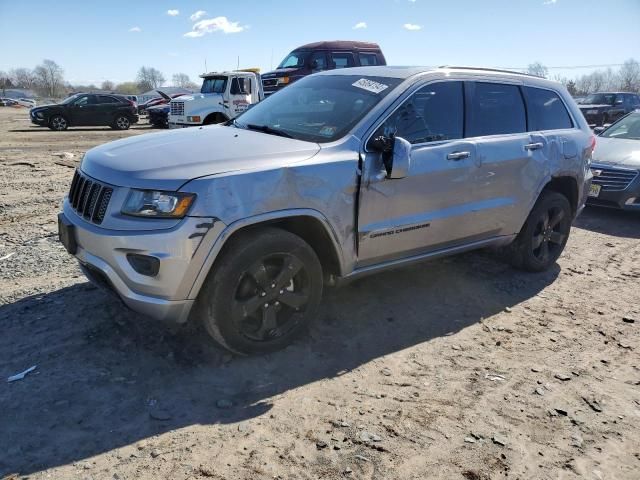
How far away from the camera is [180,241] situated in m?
2.76

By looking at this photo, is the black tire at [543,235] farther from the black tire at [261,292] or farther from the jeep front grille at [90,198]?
the jeep front grille at [90,198]

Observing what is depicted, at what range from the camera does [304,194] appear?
3133mm

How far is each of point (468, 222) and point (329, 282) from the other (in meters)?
1.30

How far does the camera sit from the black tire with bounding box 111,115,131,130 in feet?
69.2

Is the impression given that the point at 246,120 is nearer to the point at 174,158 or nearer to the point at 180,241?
the point at 174,158

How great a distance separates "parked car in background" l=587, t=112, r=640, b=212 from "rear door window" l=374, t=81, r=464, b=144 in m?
4.60

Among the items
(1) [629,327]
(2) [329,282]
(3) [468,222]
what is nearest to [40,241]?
(2) [329,282]

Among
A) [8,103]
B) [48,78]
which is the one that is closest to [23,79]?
[48,78]

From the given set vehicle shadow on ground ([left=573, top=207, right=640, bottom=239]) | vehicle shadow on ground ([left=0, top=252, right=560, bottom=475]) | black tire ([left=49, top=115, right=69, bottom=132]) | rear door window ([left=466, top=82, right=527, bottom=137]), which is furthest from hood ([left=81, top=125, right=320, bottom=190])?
black tire ([left=49, top=115, right=69, bottom=132])

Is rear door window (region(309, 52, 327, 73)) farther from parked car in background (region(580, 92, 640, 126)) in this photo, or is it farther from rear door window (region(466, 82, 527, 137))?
parked car in background (region(580, 92, 640, 126))

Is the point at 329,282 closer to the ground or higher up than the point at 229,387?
higher up

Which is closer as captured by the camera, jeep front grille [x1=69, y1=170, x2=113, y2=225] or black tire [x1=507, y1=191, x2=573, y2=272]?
jeep front grille [x1=69, y1=170, x2=113, y2=225]

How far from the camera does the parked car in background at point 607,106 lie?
67.5ft

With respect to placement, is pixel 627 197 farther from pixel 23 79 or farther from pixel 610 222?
pixel 23 79
